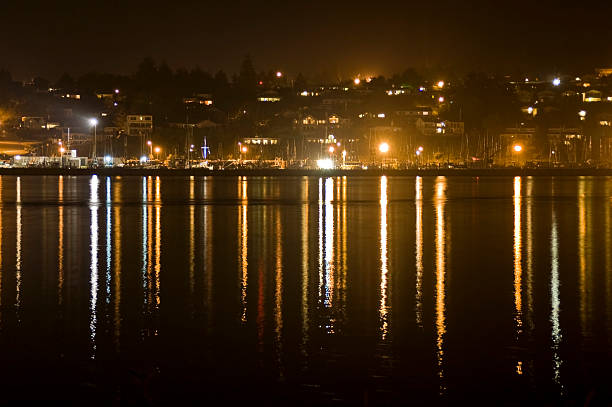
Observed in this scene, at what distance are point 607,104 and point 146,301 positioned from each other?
395ft

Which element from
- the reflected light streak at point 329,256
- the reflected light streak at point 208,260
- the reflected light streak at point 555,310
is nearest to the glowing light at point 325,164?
the reflected light streak at point 329,256

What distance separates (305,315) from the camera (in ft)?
35.2

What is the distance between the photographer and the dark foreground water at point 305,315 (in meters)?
7.94

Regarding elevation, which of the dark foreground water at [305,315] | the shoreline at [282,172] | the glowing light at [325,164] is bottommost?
the dark foreground water at [305,315]

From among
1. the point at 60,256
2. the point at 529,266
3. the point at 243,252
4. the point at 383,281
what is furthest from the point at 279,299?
the point at 60,256

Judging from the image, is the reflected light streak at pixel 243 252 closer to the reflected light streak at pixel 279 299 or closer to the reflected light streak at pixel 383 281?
the reflected light streak at pixel 279 299

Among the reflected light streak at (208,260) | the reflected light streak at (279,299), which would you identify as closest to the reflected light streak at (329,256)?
the reflected light streak at (279,299)

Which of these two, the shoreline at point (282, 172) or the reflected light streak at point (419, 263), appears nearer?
the reflected light streak at point (419, 263)

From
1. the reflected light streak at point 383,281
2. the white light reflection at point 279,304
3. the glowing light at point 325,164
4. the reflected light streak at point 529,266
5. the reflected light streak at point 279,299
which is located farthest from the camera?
the glowing light at point 325,164

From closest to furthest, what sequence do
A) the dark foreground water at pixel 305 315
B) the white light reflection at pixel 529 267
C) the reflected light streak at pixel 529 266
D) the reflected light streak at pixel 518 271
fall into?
the dark foreground water at pixel 305 315
the white light reflection at pixel 529 267
the reflected light streak at pixel 529 266
the reflected light streak at pixel 518 271

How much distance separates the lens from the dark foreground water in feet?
26.0

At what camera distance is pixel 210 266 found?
49.2 ft

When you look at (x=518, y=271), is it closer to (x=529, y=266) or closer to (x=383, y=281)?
(x=529, y=266)

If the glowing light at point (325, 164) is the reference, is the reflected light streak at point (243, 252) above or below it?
below
